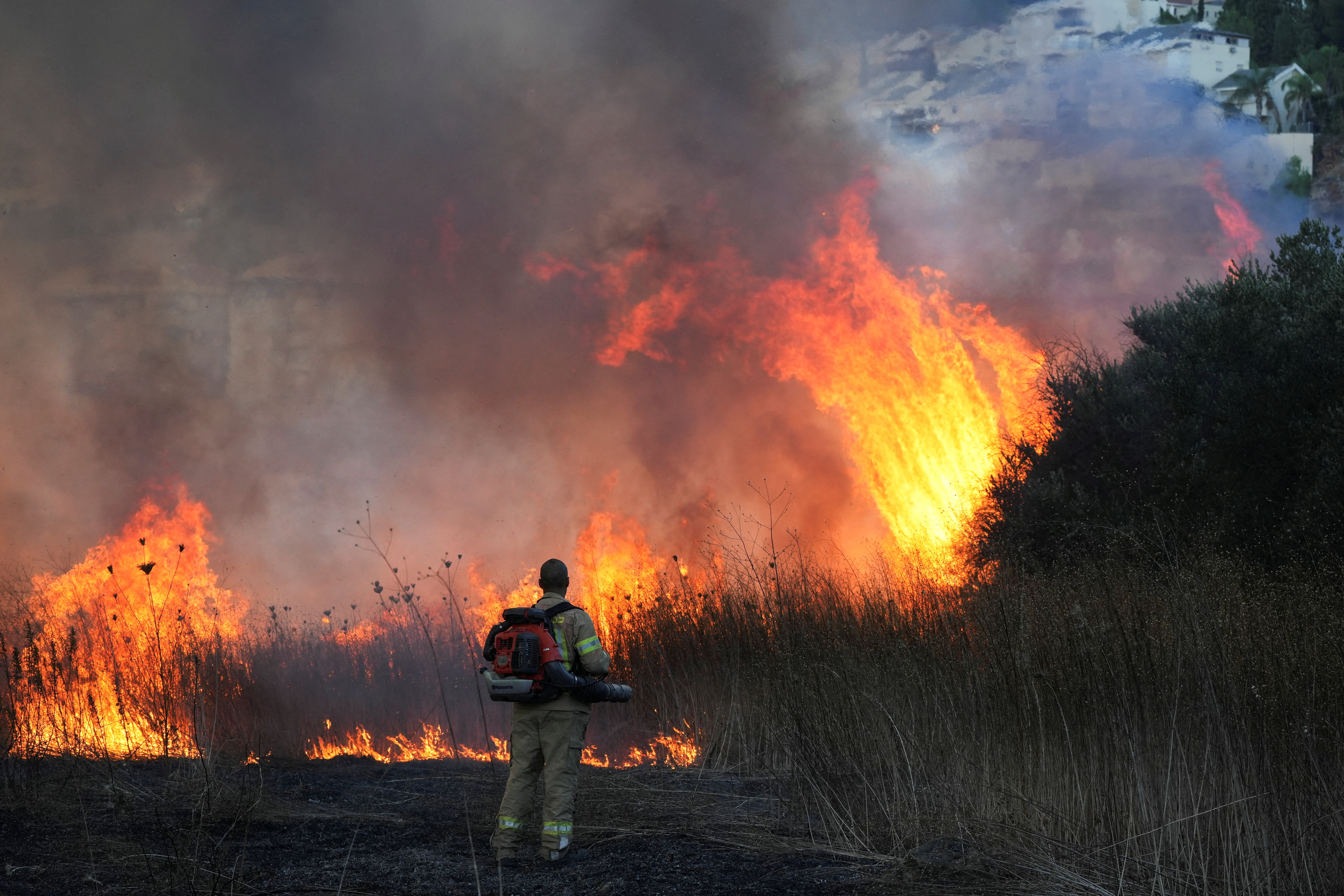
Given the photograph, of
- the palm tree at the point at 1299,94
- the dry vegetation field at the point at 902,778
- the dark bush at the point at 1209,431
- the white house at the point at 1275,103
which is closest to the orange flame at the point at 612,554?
the dry vegetation field at the point at 902,778

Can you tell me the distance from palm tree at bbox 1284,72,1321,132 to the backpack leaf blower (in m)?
60.1

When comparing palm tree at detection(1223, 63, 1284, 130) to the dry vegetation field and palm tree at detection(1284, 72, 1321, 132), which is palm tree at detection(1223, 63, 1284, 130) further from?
the dry vegetation field

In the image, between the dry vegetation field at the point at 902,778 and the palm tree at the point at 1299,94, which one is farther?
the palm tree at the point at 1299,94

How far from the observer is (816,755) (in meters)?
7.25

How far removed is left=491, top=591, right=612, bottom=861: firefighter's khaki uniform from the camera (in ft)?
22.4

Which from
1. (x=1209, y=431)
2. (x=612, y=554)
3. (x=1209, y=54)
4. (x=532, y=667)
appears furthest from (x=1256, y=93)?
(x=532, y=667)

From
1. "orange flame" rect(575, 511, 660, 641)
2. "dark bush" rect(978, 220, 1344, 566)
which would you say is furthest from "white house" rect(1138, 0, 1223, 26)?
"orange flame" rect(575, 511, 660, 641)

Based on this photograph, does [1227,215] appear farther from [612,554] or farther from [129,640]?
[129,640]

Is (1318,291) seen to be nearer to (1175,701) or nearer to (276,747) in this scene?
(1175,701)

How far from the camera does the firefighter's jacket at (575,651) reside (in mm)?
6828

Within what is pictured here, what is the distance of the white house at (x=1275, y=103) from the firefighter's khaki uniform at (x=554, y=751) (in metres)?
59.2

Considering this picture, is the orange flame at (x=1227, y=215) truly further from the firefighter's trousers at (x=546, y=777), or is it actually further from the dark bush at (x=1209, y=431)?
the firefighter's trousers at (x=546, y=777)

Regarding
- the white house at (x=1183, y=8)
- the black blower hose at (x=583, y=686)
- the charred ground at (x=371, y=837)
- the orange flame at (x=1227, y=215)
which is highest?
the white house at (x=1183, y=8)

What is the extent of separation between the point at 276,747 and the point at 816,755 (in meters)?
7.60
